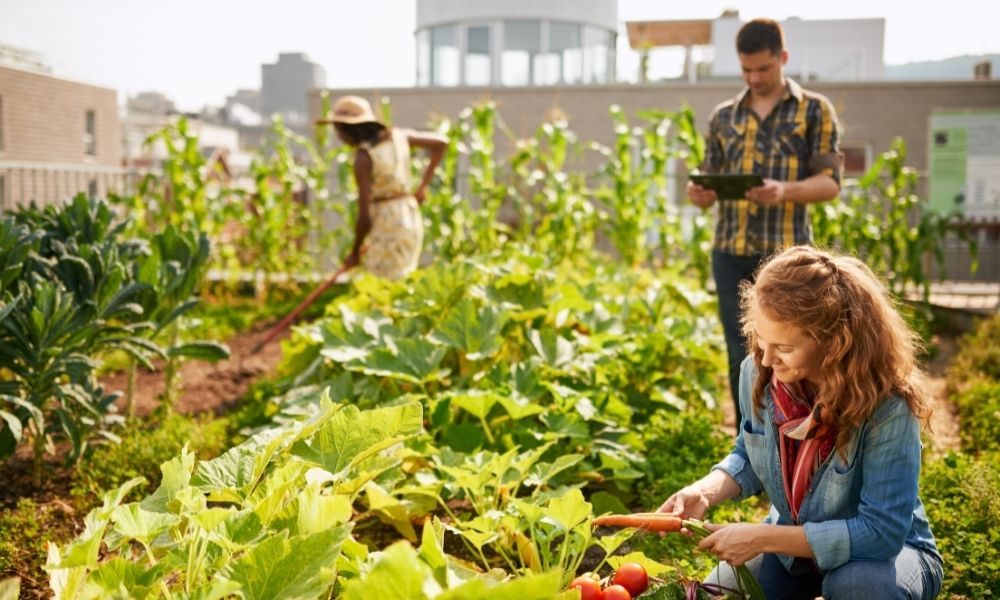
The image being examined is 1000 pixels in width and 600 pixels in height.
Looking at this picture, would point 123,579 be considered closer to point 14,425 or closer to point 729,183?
point 14,425

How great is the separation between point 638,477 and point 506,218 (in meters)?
12.5

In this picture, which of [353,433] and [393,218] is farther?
[393,218]

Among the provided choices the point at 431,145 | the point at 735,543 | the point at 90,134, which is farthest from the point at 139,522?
the point at 90,134

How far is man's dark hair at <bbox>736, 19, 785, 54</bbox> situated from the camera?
11.6 feet

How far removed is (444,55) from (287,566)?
2134cm

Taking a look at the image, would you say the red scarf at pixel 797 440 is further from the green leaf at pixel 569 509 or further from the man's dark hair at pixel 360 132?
A: the man's dark hair at pixel 360 132

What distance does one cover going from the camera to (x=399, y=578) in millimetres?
1251

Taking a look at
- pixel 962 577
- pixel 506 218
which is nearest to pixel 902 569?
pixel 962 577

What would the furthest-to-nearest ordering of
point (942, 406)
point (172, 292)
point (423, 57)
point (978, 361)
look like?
point (423, 57)
point (978, 361)
point (942, 406)
point (172, 292)

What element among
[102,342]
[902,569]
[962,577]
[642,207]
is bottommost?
[962,577]

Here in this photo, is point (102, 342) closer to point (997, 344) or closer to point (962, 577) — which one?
point (962, 577)

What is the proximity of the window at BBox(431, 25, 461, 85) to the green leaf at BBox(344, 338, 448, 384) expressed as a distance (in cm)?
1874

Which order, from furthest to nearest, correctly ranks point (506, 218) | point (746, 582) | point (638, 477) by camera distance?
1. point (506, 218)
2. point (638, 477)
3. point (746, 582)

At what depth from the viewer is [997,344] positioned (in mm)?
5898
